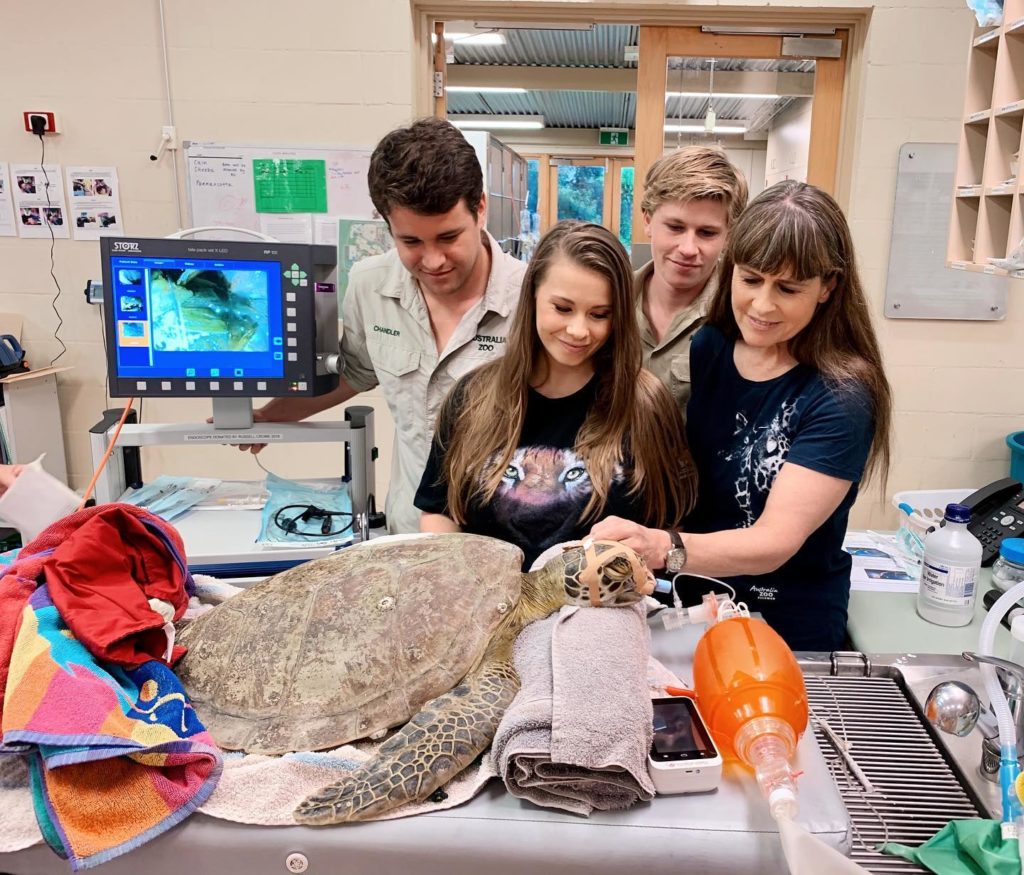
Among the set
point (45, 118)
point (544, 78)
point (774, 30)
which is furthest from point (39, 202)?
point (544, 78)

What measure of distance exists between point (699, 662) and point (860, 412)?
1.75 ft

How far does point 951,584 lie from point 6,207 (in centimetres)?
395

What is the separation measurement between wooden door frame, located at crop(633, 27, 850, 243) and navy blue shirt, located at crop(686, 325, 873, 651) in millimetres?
2078

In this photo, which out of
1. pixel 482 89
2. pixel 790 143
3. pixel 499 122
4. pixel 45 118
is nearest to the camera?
pixel 45 118

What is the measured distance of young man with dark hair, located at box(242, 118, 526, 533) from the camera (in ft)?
5.33

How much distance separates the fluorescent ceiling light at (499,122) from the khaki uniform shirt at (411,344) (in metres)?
9.08

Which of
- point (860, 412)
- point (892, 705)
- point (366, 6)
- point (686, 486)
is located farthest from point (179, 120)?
point (892, 705)

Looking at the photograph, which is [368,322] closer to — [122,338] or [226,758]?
[122,338]

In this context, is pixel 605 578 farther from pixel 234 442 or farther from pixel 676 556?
pixel 234 442

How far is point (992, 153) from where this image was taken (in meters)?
1.66

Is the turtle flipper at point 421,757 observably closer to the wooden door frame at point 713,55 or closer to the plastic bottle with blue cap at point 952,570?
the plastic bottle with blue cap at point 952,570

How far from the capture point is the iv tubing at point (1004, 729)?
0.84m

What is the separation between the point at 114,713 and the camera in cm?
85

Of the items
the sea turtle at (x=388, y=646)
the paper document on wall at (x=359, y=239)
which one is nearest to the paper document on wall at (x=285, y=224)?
the paper document on wall at (x=359, y=239)
